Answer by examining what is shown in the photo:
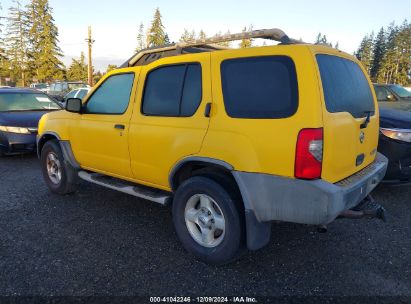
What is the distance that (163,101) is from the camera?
3.70 meters

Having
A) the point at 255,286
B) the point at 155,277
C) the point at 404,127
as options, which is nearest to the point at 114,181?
the point at 155,277

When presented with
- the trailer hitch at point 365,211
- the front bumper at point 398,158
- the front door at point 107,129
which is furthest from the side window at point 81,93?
the trailer hitch at point 365,211

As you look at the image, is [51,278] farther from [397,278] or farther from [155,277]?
[397,278]

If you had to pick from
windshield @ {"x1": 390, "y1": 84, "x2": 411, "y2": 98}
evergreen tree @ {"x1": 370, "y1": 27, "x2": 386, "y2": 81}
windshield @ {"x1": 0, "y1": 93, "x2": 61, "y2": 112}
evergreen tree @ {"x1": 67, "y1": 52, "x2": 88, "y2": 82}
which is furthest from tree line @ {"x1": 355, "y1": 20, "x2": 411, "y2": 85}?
windshield @ {"x1": 0, "y1": 93, "x2": 61, "y2": 112}

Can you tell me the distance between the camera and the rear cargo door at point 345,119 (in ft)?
9.14

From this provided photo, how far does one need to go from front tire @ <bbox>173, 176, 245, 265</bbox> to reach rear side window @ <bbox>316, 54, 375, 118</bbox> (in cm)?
117

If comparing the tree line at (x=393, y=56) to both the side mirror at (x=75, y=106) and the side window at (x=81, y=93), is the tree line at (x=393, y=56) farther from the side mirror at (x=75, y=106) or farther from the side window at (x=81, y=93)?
the side mirror at (x=75, y=106)

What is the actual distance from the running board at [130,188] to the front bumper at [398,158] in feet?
10.3

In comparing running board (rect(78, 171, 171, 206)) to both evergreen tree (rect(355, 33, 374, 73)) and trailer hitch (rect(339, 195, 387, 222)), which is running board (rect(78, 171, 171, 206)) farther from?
evergreen tree (rect(355, 33, 374, 73))

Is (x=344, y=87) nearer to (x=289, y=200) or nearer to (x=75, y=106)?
(x=289, y=200)

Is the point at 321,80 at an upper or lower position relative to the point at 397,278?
upper

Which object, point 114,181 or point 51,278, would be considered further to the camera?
point 114,181

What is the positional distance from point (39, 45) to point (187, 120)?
66937 mm

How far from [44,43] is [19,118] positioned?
59.8 m
